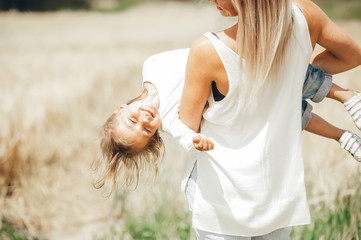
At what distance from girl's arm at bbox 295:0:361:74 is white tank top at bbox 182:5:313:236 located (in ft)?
0.23

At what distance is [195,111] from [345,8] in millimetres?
13388

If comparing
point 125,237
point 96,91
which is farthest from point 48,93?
point 125,237

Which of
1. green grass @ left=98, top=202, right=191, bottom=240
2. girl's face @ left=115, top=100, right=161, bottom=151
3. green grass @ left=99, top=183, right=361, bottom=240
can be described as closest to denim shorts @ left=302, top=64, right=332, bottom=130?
girl's face @ left=115, top=100, right=161, bottom=151

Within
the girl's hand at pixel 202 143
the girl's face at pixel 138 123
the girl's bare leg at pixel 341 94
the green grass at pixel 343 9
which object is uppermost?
the girl's bare leg at pixel 341 94

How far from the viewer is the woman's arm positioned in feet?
3.65

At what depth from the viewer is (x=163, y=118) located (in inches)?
53.1

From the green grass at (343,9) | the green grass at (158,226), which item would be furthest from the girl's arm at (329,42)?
the green grass at (343,9)

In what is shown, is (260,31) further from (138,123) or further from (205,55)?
(138,123)

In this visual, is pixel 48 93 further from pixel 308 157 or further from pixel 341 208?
pixel 341 208

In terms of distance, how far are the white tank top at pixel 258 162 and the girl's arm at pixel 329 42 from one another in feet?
0.23

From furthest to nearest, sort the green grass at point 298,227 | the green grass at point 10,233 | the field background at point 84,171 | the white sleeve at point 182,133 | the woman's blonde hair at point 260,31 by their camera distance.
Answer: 1. the green grass at point 10,233
2. the field background at point 84,171
3. the green grass at point 298,227
4. the white sleeve at point 182,133
5. the woman's blonde hair at point 260,31

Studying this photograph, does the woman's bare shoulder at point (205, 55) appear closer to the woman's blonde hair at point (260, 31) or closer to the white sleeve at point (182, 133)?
the woman's blonde hair at point (260, 31)

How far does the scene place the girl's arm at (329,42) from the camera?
1172mm

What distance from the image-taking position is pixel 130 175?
160 cm
